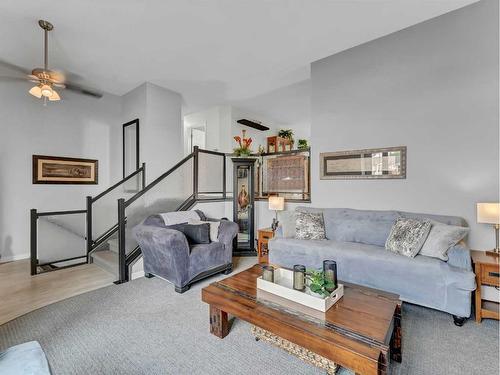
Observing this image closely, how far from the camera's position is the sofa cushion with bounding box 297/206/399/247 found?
2996 mm

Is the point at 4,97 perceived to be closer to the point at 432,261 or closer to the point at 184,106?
the point at 184,106

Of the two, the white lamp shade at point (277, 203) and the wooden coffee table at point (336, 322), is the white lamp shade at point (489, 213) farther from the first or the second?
the white lamp shade at point (277, 203)

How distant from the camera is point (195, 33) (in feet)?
10.4

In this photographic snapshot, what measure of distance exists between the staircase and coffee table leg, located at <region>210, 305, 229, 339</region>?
180 centimetres

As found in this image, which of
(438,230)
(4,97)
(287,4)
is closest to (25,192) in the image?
(4,97)

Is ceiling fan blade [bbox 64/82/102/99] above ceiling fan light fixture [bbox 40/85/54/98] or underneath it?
above

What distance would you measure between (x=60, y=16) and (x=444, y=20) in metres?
4.52

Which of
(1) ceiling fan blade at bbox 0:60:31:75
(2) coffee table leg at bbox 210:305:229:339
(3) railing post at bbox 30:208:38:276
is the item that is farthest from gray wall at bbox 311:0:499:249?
(1) ceiling fan blade at bbox 0:60:31:75

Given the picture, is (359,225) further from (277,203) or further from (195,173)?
(195,173)

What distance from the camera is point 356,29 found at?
313 centimetres

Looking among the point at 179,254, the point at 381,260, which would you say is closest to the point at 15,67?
the point at 179,254

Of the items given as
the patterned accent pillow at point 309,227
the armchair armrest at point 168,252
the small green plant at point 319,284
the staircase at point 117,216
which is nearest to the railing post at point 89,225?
the staircase at point 117,216

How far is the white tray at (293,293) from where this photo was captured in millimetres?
1633

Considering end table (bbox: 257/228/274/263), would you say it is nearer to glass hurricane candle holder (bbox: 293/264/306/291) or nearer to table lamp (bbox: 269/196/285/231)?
table lamp (bbox: 269/196/285/231)
